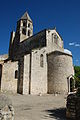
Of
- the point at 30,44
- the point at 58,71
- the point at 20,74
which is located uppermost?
the point at 30,44

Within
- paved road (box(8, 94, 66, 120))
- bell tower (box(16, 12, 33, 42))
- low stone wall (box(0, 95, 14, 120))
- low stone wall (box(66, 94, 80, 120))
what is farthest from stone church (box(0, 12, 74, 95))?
low stone wall (box(0, 95, 14, 120))

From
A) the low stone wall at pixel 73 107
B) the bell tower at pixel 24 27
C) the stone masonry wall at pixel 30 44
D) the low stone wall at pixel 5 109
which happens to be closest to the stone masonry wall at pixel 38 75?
the stone masonry wall at pixel 30 44

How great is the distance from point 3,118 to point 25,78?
46.7 ft

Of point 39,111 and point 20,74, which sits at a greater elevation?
point 20,74

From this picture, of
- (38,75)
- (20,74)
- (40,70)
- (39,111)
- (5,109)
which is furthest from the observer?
(40,70)

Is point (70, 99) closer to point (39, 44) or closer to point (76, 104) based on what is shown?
point (76, 104)

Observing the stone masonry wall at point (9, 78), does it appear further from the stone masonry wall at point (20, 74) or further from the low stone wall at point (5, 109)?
the low stone wall at point (5, 109)

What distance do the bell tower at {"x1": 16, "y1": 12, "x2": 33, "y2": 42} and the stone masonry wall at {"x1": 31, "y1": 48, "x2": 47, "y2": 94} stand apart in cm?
1013

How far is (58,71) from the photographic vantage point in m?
19.2

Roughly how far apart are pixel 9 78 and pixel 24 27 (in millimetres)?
15007

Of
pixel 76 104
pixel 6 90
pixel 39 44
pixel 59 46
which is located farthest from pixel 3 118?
pixel 59 46

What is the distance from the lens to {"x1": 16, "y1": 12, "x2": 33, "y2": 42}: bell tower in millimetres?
28617

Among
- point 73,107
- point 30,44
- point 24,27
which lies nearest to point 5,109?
point 73,107

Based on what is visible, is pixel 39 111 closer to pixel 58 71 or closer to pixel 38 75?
pixel 38 75
